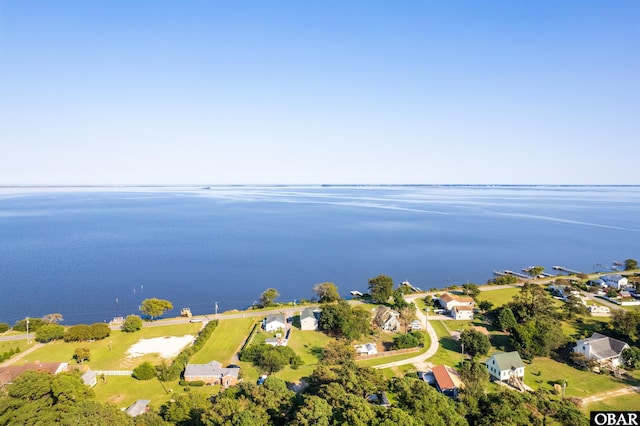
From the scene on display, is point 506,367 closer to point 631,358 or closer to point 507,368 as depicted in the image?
point 507,368

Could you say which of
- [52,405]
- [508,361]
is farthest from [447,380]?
[52,405]

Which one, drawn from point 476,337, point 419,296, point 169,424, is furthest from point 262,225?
point 169,424

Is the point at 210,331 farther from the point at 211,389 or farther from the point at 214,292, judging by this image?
the point at 214,292

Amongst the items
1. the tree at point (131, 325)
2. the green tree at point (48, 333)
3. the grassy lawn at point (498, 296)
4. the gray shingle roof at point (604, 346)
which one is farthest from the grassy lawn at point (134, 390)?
the grassy lawn at point (498, 296)

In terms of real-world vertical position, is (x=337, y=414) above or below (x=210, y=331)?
above

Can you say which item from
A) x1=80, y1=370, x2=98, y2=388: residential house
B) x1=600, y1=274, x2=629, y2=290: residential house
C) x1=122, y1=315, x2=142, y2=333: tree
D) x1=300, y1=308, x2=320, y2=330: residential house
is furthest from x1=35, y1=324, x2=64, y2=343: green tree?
x1=600, y1=274, x2=629, y2=290: residential house

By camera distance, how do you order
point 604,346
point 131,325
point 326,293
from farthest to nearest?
1. point 326,293
2. point 131,325
3. point 604,346
